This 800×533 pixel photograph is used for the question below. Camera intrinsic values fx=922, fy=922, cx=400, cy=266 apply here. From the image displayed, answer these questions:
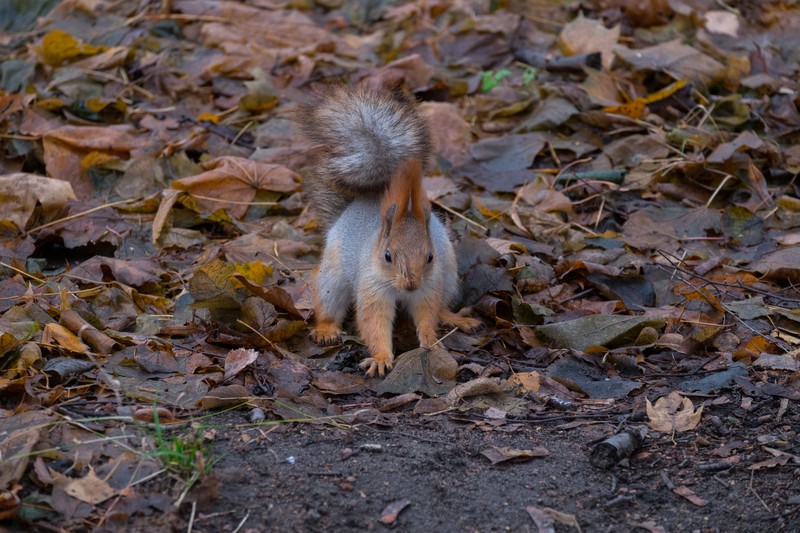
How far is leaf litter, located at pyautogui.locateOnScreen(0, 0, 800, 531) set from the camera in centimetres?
254

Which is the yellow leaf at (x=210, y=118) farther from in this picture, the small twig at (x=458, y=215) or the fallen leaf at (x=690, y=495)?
the fallen leaf at (x=690, y=495)

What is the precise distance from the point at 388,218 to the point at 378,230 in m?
0.16

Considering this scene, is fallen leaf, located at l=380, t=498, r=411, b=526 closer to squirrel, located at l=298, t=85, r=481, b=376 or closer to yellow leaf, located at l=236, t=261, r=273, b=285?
squirrel, located at l=298, t=85, r=481, b=376

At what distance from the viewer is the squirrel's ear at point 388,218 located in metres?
3.41

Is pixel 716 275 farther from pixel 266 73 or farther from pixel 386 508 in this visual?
pixel 266 73

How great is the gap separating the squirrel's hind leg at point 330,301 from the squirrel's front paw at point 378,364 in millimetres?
307

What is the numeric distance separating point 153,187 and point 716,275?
9.02 ft

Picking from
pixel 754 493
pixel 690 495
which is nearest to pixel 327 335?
pixel 690 495

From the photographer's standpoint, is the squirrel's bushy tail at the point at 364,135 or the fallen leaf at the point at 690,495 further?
the squirrel's bushy tail at the point at 364,135

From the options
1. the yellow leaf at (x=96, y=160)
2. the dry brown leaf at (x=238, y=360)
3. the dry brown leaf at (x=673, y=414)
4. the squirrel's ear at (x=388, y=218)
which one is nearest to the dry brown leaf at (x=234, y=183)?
the yellow leaf at (x=96, y=160)

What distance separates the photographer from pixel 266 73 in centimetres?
557

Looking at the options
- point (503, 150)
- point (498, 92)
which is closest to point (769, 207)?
point (503, 150)

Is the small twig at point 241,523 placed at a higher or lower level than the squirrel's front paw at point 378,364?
higher

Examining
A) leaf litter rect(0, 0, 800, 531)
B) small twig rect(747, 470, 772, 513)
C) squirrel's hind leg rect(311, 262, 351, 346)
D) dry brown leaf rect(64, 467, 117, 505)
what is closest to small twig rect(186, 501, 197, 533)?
leaf litter rect(0, 0, 800, 531)
